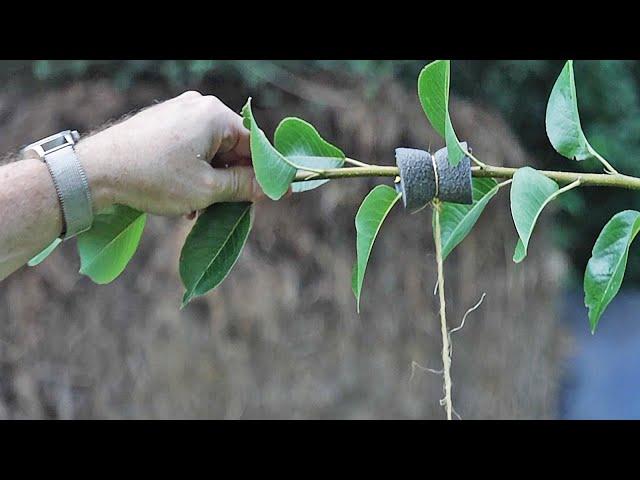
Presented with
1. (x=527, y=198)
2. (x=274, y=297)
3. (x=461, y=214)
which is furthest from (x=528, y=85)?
(x=527, y=198)

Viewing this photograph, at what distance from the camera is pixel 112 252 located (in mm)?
792

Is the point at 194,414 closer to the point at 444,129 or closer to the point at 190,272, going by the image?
the point at 190,272

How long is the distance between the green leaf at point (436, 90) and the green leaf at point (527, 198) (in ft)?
0.24

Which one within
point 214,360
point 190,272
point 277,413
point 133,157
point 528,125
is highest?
point 528,125

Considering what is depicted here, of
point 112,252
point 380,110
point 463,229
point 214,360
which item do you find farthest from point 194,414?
point 463,229

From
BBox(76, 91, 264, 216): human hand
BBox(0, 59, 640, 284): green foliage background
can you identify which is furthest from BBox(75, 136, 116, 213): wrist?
BBox(0, 59, 640, 284): green foliage background

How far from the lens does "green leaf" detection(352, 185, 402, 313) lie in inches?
26.1

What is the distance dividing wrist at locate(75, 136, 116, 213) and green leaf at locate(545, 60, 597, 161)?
40 centimetres

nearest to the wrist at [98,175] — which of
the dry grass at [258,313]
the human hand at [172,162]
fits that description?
the human hand at [172,162]

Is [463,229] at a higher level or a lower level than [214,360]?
higher

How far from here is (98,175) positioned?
0.77 metres

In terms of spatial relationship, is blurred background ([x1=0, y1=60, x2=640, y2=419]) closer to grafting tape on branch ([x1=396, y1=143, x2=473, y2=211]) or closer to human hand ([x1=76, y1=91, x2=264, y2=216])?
human hand ([x1=76, y1=91, x2=264, y2=216])

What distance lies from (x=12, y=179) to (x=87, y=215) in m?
0.09

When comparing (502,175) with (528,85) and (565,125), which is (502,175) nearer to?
(565,125)
